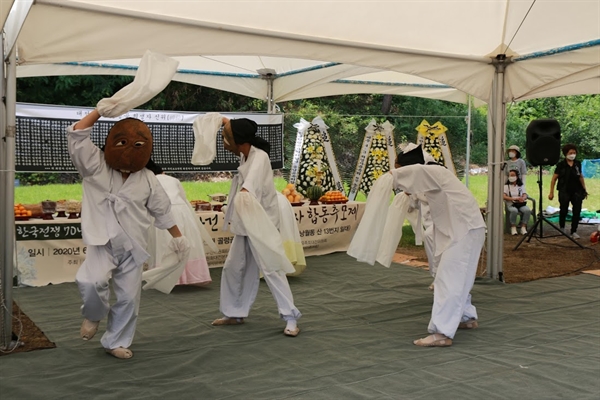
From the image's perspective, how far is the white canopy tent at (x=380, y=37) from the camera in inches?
167

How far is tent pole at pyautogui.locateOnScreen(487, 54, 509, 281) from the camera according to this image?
6430mm

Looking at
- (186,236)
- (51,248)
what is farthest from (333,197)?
(51,248)

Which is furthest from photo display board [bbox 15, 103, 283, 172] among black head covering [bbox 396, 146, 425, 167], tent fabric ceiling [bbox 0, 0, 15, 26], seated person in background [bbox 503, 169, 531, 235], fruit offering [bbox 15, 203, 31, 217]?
black head covering [bbox 396, 146, 425, 167]

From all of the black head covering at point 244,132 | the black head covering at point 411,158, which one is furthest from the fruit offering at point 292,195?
the black head covering at point 411,158

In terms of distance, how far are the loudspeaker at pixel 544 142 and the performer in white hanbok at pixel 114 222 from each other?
5899 millimetres

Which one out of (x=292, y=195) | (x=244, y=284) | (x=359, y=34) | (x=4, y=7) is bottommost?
(x=244, y=284)

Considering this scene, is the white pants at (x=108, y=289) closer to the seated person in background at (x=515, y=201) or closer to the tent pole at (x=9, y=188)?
the tent pole at (x=9, y=188)

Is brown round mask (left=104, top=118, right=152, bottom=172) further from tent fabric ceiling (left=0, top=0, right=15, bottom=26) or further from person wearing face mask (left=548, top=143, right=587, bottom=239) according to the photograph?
person wearing face mask (left=548, top=143, right=587, bottom=239)

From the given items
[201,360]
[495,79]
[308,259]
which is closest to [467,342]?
[201,360]

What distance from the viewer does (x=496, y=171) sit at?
6562 millimetres

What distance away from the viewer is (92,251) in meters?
3.88

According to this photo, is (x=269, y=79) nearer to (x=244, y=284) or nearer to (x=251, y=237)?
(x=244, y=284)

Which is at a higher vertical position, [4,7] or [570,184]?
[4,7]

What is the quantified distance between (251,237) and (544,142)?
5243 millimetres
